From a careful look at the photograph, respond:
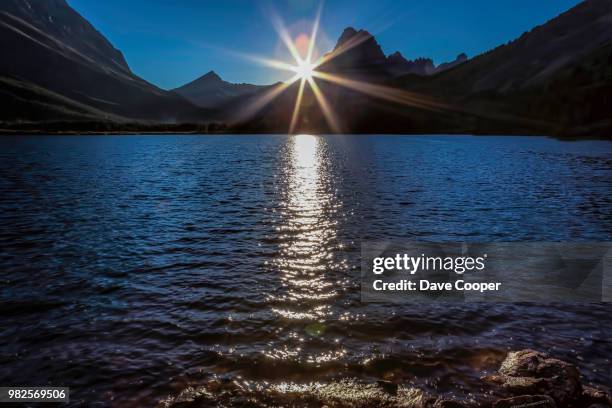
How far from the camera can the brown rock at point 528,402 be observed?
10.1m

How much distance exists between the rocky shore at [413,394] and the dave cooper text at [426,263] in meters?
11.1

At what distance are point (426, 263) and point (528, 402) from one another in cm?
1412

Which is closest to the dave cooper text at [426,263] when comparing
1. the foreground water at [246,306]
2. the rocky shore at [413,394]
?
the foreground water at [246,306]

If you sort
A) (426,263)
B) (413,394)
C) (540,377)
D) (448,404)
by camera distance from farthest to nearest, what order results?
(426,263), (540,377), (413,394), (448,404)

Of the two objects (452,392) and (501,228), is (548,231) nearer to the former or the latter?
(501,228)

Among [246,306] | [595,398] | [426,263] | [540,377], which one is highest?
[426,263]

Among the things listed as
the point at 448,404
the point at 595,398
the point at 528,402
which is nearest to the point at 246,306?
the point at 448,404

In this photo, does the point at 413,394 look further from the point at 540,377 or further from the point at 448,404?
the point at 540,377

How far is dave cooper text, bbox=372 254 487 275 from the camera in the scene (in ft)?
76.9

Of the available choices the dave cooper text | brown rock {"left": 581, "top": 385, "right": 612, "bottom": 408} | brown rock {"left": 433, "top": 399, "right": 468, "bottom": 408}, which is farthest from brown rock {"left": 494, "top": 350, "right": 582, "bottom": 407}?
the dave cooper text

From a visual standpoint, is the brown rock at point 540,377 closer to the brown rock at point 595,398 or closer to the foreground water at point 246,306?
the brown rock at point 595,398

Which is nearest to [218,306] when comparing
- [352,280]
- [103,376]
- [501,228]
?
[103,376]

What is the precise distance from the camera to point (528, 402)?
10.3 metres

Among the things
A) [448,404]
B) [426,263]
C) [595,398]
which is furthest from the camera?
[426,263]
